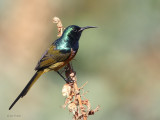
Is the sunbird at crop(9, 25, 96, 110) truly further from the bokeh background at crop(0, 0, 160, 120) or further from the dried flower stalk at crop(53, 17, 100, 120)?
the bokeh background at crop(0, 0, 160, 120)

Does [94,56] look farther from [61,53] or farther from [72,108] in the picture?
[72,108]

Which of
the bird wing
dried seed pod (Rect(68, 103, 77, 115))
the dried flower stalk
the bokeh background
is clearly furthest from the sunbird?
the bokeh background

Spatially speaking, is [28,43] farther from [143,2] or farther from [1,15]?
[143,2]

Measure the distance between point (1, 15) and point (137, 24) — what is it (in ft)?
11.5

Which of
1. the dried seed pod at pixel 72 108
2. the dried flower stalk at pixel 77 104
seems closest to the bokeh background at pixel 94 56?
the dried flower stalk at pixel 77 104

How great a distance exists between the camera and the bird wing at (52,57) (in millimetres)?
5445

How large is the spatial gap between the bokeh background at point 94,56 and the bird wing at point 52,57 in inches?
77.1

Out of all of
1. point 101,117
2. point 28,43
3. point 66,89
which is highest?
point 66,89

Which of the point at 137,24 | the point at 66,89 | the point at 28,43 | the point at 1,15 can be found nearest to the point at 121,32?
the point at 137,24

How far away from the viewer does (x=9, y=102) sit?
7.85 meters

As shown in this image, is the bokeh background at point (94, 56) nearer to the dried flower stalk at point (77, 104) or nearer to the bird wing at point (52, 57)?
the bird wing at point (52, 57)

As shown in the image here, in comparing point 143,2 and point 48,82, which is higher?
point 143,2

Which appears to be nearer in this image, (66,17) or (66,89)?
(66,89)

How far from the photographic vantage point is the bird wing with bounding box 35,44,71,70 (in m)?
A: 5.45
